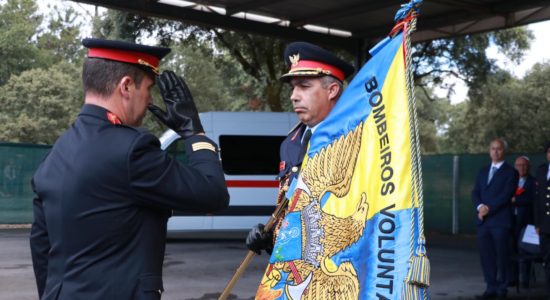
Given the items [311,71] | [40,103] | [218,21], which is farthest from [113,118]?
[40,103]

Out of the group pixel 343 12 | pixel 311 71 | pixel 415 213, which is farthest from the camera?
pixel 343 12

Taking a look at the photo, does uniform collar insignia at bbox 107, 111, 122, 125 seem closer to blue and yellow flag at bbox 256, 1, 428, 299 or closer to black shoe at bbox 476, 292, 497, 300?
blue and yellow flag at bbox 256, 1, 428, 299

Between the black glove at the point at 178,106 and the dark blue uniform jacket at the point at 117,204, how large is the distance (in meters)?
0.12

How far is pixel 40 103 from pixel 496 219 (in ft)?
92.4

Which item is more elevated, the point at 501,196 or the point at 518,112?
the point at 518,112

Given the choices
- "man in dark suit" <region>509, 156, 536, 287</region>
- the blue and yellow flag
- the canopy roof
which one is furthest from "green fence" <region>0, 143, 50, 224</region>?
the blue and yellow flag

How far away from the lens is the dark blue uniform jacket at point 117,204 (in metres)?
2.29

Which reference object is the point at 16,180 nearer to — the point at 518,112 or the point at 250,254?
the point at 250,254

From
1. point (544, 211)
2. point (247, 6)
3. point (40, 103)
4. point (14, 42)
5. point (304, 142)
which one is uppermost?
point (14, 42)

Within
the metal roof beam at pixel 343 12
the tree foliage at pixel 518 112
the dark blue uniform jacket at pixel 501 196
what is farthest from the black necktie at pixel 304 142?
the tree foliage at pixel 518 112

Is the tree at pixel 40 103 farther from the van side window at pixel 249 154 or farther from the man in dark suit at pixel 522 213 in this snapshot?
the man in dark suit at pixel 522 213

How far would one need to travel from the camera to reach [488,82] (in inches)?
1006

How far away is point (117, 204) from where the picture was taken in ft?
7.55

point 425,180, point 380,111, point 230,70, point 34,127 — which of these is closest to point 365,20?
point 425,180
